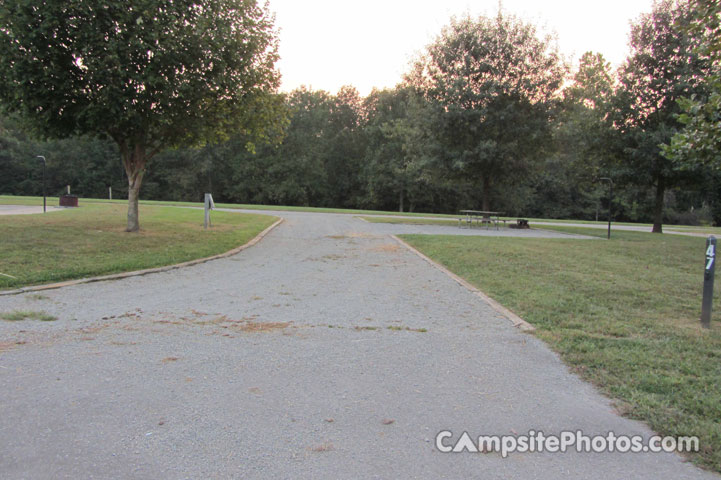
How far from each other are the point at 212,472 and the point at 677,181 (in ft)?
86.3

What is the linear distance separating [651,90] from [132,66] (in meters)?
22.0

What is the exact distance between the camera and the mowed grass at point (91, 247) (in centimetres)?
789

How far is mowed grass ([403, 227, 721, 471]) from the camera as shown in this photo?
11.0ft

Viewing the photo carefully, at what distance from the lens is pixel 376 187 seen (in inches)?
2343

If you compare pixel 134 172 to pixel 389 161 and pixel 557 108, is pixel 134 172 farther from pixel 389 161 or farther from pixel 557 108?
pixel 389 161

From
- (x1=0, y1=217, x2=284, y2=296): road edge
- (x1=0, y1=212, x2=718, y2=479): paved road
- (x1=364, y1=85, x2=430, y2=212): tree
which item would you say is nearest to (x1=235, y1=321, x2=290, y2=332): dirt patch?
(x1=0, y1=212, x2=718, y2=479): paved road

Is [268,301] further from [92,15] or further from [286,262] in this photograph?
[92,15]

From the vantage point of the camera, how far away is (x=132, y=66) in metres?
10.9

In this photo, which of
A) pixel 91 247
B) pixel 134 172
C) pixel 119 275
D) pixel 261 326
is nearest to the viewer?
pixel 261 326

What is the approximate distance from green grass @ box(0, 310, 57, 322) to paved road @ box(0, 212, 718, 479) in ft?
0.47

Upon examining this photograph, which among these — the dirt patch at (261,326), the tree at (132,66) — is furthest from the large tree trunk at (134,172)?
the dirt patch at (261,326)

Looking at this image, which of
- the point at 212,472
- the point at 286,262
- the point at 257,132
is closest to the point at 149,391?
the point at 212,472

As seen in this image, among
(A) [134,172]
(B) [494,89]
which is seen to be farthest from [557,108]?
(A) [134,172]

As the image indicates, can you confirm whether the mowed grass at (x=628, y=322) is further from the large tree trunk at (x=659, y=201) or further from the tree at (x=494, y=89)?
the tree at (x=494, y=89)
